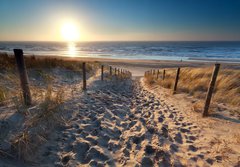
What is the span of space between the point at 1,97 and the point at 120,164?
10.7 feet

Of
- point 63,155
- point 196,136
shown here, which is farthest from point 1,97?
point 196,136

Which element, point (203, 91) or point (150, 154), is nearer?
point (150, 154)

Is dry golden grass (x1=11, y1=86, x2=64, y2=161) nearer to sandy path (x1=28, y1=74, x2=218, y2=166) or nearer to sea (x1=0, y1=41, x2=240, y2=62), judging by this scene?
sandy path (x1=28, y1=74, x2=218, y2=166)

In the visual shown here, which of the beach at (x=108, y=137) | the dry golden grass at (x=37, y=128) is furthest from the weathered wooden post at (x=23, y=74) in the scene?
the dry golden grass at (x=37, y=128)

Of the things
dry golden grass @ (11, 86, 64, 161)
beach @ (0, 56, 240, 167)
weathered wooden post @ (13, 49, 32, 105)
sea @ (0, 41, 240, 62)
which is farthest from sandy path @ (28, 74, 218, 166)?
sea @ (0, 41, 240, 62)

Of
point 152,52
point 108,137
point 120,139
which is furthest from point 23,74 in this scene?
point 152,52

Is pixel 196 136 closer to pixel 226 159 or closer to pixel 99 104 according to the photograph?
pixel 226 159

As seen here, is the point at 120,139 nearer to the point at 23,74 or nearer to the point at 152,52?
the point at 23,74

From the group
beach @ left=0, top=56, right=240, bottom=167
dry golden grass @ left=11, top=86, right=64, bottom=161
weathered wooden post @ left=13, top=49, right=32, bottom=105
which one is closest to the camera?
dry golden grass @ left=11, top=86, right=64, bottom=161

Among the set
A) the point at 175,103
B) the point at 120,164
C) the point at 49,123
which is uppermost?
the point at 49,123

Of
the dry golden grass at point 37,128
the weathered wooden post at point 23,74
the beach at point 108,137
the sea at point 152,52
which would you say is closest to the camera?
the dry golden grass at point 37,128

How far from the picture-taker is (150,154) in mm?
2945

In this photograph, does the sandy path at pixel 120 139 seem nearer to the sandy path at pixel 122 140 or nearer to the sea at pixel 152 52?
the sandy path at pixel 122 140

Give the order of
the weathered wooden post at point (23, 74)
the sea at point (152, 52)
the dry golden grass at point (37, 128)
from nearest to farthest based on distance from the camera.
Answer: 1. the dry golden grass at point (37, 128)
2. the weathered wooden post at point (23, 74)
3. the sea at point (152, 52)
